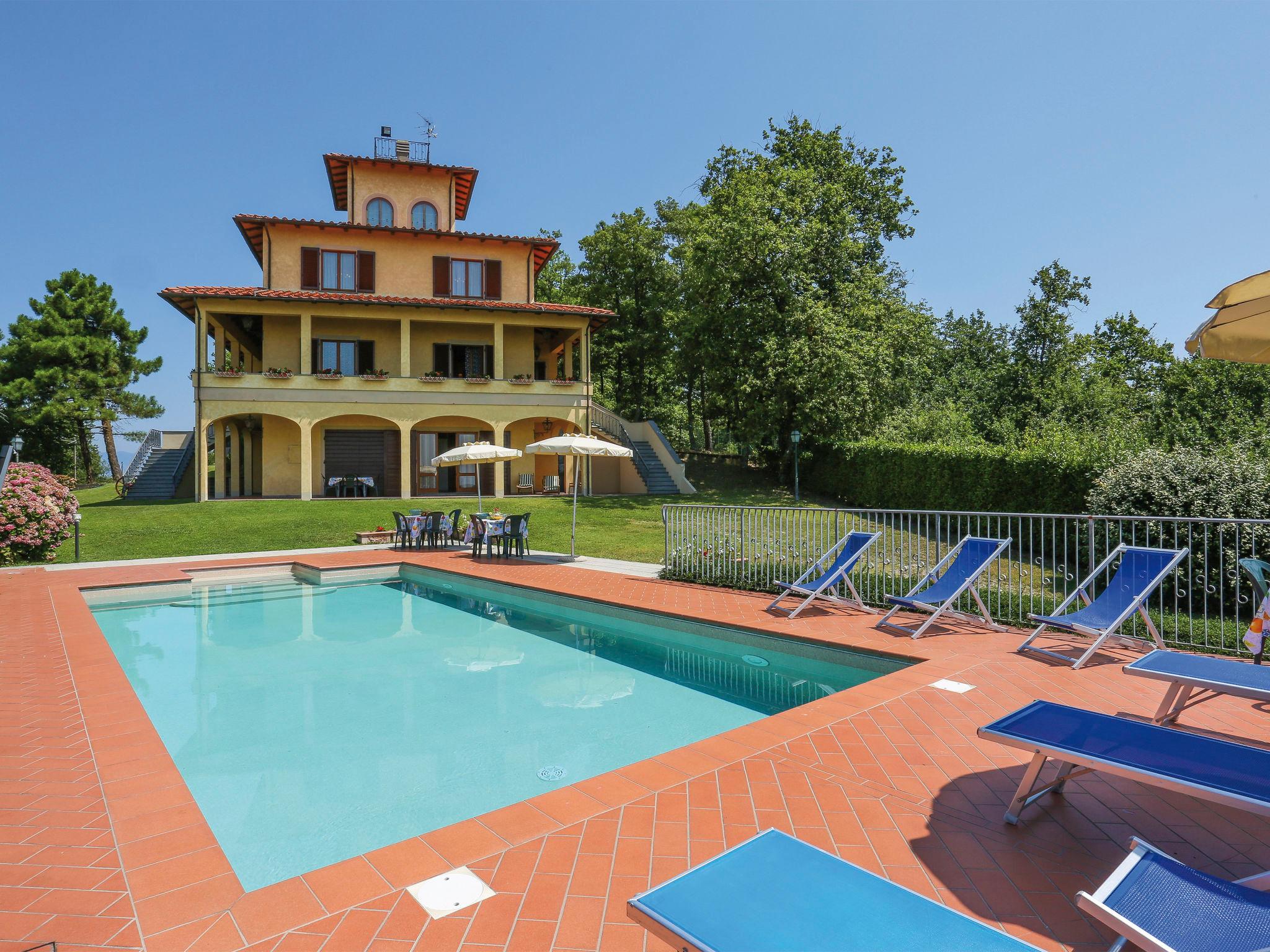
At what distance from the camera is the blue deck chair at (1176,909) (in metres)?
1.71

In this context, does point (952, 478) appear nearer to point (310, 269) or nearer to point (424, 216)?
point (424, 216)

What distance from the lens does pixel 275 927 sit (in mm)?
2445

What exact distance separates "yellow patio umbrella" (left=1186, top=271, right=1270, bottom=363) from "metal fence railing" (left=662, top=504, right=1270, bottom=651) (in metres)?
2.32

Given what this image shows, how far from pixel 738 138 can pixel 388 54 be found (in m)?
22.5

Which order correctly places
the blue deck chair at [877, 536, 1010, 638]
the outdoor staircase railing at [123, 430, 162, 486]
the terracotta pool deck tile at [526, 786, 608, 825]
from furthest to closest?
the outdoor staircase railing at [123, 430, 162, 486]
the blue deck chair at [877, 536, 1010, 638]
the terracotta pool deck tile at [526, 786, 608, 825]

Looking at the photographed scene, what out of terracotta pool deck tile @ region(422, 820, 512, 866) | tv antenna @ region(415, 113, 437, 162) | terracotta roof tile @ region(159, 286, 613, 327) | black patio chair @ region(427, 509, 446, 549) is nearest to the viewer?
terracotta pool deck tile @ region(422, 820, 512, 866)

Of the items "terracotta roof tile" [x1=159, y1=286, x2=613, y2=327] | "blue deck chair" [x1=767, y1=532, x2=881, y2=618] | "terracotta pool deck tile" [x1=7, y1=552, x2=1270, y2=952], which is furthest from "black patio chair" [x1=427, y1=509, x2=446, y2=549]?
"terracotta roof tile" [x1=159, y1=286, x2=613, y2=327]

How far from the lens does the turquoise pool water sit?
4.36 meters

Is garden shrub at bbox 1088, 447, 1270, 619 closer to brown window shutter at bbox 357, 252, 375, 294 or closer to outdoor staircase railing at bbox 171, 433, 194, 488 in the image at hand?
brown window shutter at bbox 357, 252, 375, 294

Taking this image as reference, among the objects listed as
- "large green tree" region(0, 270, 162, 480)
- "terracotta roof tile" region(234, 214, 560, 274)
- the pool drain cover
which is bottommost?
the pool drain cover

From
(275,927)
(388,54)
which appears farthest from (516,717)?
(388,54)

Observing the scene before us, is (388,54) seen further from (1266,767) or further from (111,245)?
(111,245)

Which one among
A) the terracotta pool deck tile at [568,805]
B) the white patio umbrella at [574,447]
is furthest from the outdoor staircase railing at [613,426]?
the terracotta pool deck tile at [568,805]

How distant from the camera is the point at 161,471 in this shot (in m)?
25.6
